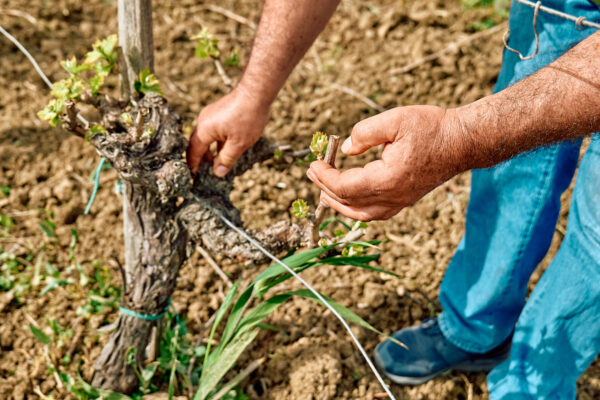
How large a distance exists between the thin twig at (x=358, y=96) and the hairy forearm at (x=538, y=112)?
1.69 metres

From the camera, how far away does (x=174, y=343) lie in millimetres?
1746

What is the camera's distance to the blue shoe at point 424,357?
1934mm

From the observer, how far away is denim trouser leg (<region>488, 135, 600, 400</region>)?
1394 mm

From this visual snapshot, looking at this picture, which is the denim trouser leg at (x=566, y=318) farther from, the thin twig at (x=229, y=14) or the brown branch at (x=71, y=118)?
the thin twig at (x=229, y=14)

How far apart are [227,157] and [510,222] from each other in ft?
2.96

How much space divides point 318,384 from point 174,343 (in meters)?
0.50

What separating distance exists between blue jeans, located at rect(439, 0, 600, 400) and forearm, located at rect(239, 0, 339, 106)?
0.63m

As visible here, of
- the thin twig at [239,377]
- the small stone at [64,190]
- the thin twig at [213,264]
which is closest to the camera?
the thin twig at [239,377]

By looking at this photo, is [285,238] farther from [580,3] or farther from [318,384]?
[580,3]

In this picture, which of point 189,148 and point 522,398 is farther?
point 522,398

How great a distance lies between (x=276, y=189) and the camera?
2.46 m

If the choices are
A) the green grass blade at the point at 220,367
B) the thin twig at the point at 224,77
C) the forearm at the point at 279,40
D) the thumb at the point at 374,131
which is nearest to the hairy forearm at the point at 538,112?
the thumb at the point at 374,131

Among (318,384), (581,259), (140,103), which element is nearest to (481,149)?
(581,259)

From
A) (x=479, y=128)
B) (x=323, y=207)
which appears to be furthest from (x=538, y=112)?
(x=323, y=207)
